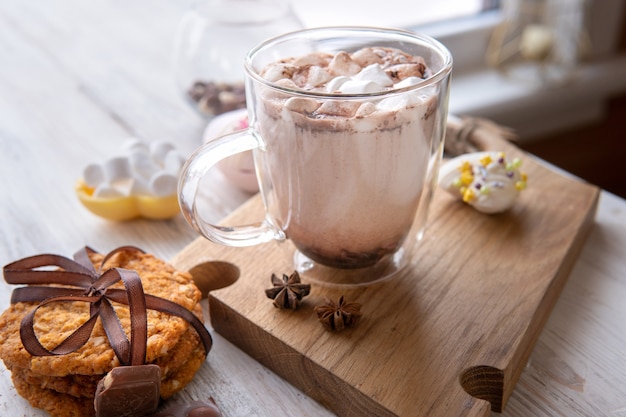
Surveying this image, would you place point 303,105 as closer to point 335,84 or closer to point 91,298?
point 335,84

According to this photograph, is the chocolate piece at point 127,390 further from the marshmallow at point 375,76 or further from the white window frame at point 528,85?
the white window frame at point 528,85

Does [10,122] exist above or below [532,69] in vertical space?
above

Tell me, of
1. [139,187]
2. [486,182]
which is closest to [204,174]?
[139,187]

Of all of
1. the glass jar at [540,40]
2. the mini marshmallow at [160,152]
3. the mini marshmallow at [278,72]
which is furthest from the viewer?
the glass jar at [540,40]

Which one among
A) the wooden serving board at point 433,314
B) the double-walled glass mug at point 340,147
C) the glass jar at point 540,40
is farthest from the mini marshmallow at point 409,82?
the glass jar at point 540,40

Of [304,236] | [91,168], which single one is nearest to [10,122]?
[91,168]

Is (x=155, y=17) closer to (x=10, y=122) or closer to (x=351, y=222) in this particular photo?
(x=10, y=122)

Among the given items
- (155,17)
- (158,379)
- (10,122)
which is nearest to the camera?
(158,379)

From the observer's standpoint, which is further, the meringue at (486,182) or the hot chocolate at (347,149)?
the meringue at (486,182)
